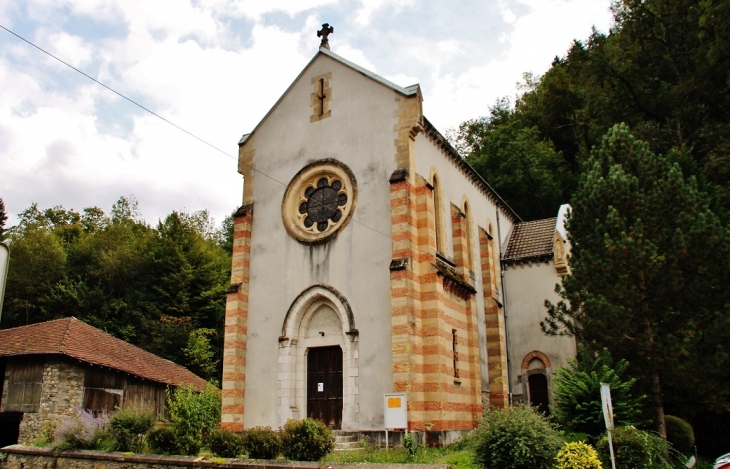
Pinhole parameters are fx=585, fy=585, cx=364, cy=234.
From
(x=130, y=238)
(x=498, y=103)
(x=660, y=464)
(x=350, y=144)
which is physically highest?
(x=498, y=103)

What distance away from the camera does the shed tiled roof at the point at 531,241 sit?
2722 cm

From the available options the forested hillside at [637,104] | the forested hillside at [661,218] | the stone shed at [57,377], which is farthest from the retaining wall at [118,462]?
the forested hillside at [637,104]

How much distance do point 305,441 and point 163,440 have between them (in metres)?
4.14

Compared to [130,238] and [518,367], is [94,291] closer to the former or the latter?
[130,238]

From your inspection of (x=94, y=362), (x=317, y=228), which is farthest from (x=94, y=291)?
(x=317, y=228)

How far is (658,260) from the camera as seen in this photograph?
1725 cm

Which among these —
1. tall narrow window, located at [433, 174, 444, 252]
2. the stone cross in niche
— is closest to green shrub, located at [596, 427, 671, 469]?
tall narrow window, located at [433, 174, 444, 252]

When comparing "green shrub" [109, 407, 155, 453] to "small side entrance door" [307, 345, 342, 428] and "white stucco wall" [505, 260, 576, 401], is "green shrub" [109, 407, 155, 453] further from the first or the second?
"white stucco wall" [505, 260, 576, 401]

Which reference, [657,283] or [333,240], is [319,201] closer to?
[333,240]

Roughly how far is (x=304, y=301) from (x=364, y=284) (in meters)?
2.20

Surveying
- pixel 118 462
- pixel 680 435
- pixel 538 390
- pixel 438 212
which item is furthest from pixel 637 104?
pixel 118 462

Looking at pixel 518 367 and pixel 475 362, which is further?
pixel 518 367

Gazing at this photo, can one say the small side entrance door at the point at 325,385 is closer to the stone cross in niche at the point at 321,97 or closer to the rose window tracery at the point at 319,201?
the rose window tracery at the point at 319,201

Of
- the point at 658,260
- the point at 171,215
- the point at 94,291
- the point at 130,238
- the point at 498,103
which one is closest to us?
the point at 658,260
